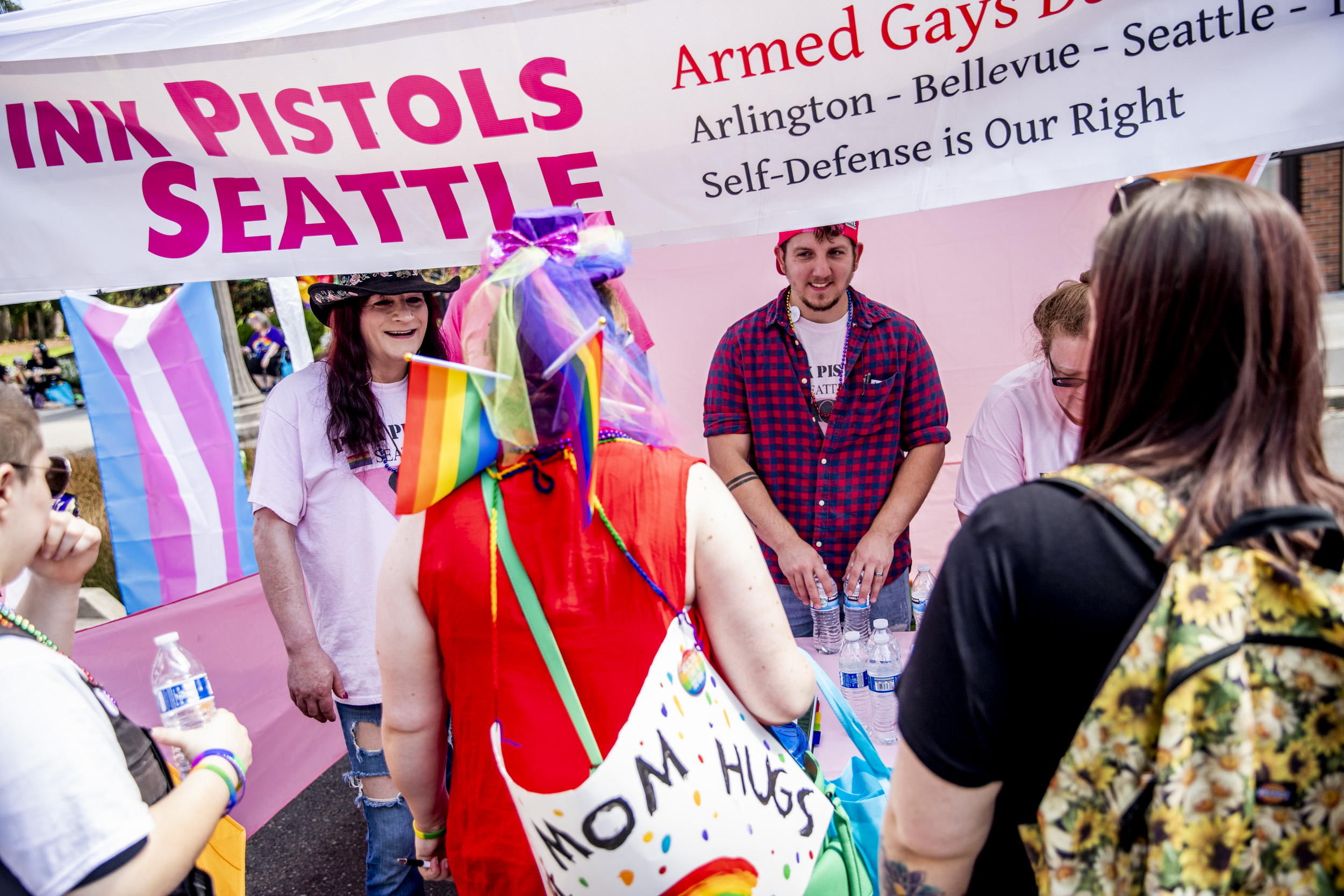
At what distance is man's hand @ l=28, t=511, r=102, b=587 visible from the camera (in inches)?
61.3

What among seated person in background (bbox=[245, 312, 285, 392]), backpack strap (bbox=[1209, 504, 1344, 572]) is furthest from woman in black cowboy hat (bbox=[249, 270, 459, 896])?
seated person in background (bbox=[245, 312, 285, 392])

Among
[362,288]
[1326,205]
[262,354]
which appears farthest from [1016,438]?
[1326,205]

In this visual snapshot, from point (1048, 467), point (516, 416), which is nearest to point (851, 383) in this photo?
point (1048, 467)

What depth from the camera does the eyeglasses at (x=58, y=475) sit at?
138 cm

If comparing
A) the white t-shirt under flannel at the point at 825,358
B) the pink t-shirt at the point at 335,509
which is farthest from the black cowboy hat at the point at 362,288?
the white t-shirt under flannel at the point at 825,358

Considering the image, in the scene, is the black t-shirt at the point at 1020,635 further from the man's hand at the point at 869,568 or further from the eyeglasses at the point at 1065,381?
the man's hand at the point at 869,568

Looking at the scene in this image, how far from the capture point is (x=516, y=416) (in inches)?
49.0

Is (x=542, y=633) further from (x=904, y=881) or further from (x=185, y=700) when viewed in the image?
(x=185, y=700)

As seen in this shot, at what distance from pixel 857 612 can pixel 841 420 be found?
25.2 inches

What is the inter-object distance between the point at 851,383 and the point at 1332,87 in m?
1.41

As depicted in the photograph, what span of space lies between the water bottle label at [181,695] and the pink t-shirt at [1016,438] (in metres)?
2.01

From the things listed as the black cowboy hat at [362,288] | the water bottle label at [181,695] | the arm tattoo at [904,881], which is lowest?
the arm tattoo at [904,881]

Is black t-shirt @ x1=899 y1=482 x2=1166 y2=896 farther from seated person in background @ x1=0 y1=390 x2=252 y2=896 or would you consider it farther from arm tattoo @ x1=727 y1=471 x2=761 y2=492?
arm tattoo @ x1=727 y1=471 x2=761 y2=492

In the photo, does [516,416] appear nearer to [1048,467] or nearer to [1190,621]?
[1190,621]
